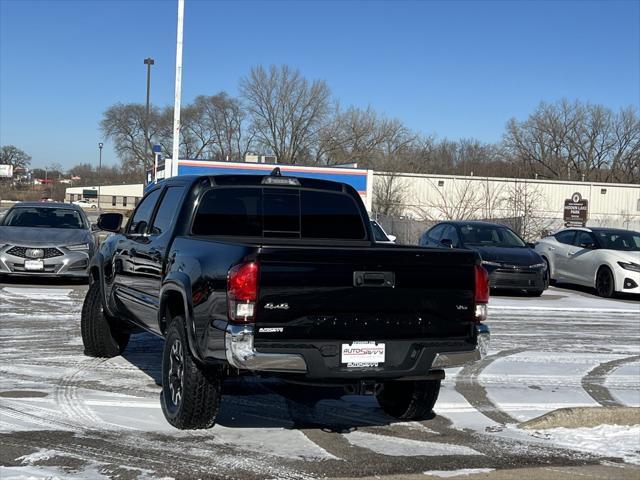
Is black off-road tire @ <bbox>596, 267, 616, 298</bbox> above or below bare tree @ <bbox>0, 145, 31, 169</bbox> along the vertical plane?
below

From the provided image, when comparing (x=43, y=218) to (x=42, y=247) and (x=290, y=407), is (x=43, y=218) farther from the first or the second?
(x=290, y=407)

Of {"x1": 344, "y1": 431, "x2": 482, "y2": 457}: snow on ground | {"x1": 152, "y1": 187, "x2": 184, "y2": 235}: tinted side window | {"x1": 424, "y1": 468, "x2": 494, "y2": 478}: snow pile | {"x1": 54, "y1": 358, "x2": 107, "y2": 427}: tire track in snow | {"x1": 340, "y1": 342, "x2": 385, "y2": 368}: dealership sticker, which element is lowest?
{"x1": 344, "y1": 431, "x2": 482, "y2": 457}: snow on ground

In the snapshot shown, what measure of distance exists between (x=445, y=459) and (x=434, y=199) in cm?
4834

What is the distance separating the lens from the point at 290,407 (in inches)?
255

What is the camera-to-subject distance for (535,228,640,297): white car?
16172 mm

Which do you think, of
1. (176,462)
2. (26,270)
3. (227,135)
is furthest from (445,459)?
(227,135)

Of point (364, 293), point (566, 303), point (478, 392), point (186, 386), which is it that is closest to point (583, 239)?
point (566, 303)

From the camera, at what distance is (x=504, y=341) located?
10.3 meters

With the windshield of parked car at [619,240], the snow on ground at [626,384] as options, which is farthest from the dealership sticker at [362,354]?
the windshield of parked car at [619,240]

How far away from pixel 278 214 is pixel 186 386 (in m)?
1.92

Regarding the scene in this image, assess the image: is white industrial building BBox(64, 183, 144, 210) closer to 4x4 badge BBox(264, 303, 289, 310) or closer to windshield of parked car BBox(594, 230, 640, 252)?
windshield of parked car BBox(594, 230, 640, 252)

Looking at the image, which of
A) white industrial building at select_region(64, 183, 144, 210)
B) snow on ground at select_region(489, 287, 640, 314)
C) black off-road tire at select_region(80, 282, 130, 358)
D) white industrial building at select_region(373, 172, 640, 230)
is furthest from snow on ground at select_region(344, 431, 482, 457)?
white industrial building at select_region(64, 183, 144, 210)

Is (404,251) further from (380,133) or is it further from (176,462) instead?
(380,133)

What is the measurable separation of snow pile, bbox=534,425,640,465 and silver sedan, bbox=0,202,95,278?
1007cm
